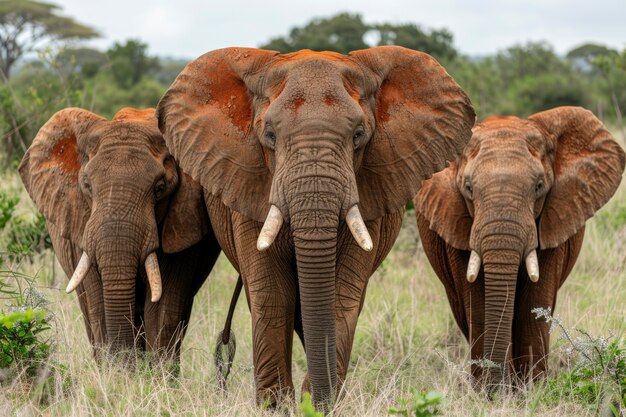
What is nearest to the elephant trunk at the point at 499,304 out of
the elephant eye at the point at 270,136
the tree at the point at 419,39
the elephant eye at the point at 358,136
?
the elephant eye at the point at 358,136

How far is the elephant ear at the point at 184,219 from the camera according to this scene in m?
6.65

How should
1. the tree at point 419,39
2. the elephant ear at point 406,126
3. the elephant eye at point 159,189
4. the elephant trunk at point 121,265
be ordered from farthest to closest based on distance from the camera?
1. the tree at point 419,39
2. the elephant eye at point 159,189
3. the elephant trunk at point 121,265
4. the elephant ear at point 406,126

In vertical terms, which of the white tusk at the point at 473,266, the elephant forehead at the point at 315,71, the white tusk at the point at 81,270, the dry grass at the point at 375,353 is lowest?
the dry grass at the point at 375,353

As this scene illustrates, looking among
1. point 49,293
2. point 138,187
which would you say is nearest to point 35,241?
point 49,293

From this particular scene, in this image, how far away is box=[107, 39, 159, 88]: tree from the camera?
3184 cm

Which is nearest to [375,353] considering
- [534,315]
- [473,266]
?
[534,315]

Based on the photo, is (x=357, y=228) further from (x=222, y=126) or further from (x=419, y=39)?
(x=419, y=39)

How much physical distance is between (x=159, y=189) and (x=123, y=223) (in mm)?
373

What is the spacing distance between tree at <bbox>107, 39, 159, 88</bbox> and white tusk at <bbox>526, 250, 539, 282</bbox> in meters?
25.9

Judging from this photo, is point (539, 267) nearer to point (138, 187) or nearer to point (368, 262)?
point (368, 262)

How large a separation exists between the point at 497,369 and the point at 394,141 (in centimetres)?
179

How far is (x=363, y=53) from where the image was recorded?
5801 mm

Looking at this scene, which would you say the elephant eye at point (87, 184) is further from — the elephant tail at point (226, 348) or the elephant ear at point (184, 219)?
the elephant tail at point (226, 348)

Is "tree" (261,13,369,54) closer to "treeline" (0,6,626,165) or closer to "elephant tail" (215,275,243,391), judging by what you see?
"treeline" (0,6,626,165)
